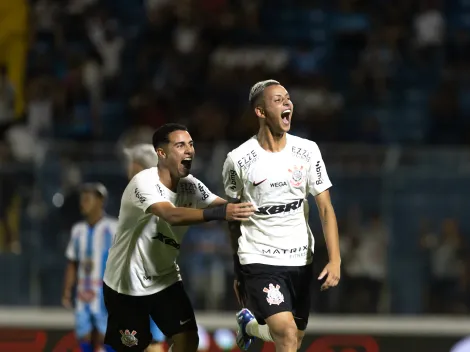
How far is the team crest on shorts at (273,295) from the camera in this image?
6.96m

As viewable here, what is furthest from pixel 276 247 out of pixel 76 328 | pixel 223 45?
pixel 223 45

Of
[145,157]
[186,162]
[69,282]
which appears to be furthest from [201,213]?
[69,282]

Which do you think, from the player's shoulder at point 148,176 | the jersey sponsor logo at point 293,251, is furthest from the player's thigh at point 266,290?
the player's shoulder at point 148,176

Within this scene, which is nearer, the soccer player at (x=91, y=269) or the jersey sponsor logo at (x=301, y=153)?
the jersey sponsor logo at (x=301, y=153)

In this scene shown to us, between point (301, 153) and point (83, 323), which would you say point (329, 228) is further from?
point (83, 323)

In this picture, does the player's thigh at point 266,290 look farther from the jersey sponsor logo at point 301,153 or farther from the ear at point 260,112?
the ear at point 260,112

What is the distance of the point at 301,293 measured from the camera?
23.7 ft

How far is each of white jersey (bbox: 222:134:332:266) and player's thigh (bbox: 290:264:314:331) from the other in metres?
0.09

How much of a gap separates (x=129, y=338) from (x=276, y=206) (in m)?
1.33

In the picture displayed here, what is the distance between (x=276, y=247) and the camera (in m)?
7.02

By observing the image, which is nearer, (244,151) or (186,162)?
(186,162)

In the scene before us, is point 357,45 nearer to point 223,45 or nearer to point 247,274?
point 223,45

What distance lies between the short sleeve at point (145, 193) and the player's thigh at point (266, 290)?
72cm

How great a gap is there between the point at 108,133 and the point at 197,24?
7.06 feet
